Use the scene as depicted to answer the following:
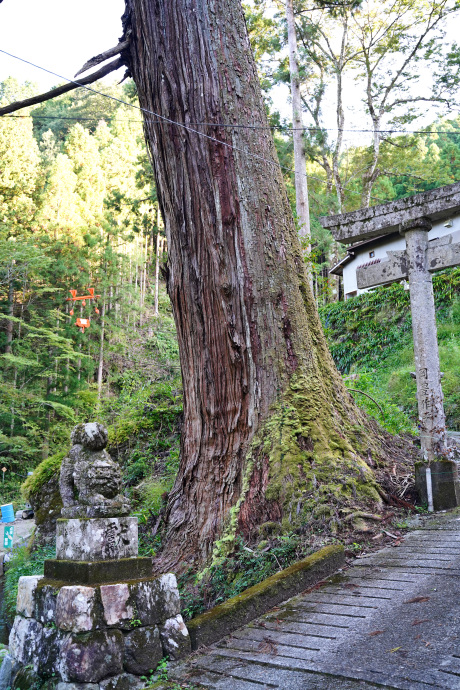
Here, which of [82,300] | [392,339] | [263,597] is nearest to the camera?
[263,597]

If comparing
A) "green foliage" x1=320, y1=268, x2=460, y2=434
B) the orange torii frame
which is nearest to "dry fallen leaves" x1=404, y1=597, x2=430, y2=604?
"green foliage" x1=320, y1=268, x2=460, y2=434

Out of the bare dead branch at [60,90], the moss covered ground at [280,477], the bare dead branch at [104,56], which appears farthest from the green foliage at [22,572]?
the bare dead branch at [104,56]

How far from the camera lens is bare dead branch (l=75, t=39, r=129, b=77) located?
5.77m

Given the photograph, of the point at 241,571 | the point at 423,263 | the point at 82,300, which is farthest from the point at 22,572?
the point at 82,300

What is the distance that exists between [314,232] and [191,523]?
2053 centimetres

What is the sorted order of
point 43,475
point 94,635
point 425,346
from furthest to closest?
point 43,475 < point 425,346 < point 94,635

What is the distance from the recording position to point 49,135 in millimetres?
32844

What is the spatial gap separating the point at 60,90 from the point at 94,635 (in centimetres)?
534

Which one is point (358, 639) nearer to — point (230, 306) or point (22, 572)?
point (230, 306)

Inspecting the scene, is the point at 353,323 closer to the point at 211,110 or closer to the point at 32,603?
the point at 211,110

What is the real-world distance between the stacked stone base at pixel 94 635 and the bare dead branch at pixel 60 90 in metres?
4.40

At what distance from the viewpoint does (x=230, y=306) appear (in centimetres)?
517

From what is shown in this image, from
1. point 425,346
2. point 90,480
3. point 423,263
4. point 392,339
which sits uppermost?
point 392,339

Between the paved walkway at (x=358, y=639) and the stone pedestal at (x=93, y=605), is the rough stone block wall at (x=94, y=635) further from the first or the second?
the paved walkway at (x=358, y=639)
